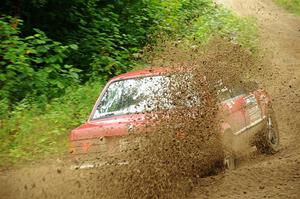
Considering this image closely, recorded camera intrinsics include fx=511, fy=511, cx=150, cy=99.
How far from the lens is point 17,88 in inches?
396

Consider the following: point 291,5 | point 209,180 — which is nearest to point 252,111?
point 209,180

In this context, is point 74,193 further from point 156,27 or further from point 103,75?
point 156,27

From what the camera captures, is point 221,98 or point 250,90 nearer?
point 221,98

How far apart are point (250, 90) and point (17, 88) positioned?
14.9 ft

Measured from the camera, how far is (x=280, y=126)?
10023mm

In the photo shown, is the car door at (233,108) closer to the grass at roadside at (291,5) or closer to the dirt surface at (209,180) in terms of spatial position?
the dirt surface at (209,180)

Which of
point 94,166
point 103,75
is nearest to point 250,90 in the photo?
point 94,166

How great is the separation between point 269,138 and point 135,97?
2793 mm

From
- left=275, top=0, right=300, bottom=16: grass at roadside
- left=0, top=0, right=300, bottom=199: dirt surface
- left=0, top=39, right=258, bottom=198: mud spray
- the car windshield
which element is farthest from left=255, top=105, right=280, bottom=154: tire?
left=275, top=0, right=300, bottom=16: grass at roadside

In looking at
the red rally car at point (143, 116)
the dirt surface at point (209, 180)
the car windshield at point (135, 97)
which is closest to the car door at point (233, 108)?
the red rally car at point (143, 116)

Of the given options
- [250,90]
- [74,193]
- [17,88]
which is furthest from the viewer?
[17,88]

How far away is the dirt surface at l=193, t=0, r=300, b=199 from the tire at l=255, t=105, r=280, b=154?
0.56ft

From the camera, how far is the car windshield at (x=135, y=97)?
6828mm

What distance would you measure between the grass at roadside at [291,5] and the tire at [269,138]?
19357mm
